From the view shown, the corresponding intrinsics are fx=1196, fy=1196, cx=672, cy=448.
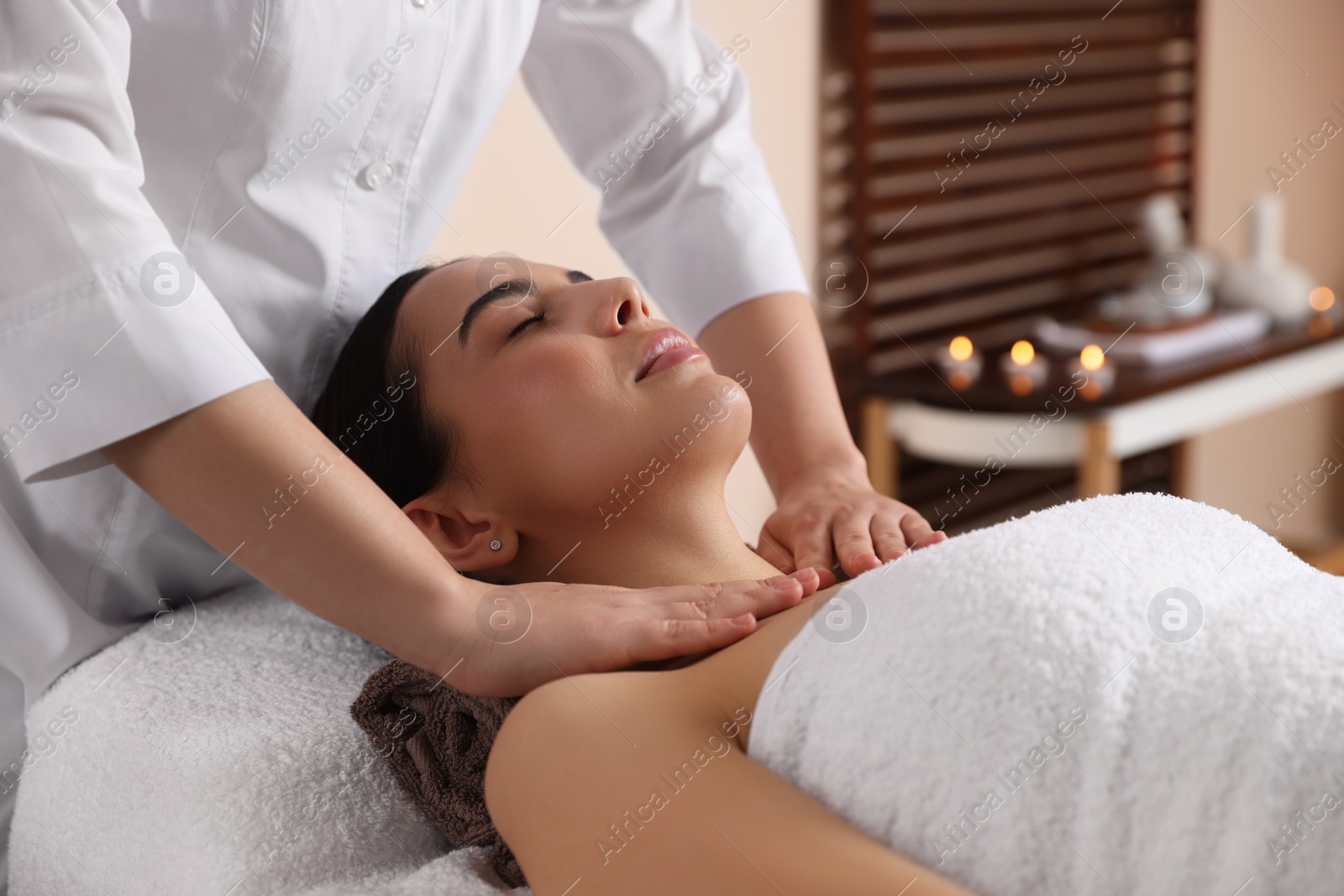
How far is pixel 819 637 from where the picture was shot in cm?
79

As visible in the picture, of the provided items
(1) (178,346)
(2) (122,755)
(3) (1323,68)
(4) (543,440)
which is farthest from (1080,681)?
(3) (1323,68)

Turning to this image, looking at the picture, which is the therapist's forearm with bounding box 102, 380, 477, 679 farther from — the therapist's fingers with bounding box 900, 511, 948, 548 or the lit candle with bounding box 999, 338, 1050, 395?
the lit candle with bounding box 999, 338, 1050, 395

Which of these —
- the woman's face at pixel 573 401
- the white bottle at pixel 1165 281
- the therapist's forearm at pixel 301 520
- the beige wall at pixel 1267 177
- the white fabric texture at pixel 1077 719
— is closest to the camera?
the white fabric texture at pixel 1077 719

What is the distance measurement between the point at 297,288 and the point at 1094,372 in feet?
6.28

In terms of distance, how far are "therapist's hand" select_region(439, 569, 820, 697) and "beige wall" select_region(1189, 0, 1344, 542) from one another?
3071 mm

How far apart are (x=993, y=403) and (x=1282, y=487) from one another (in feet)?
6.21

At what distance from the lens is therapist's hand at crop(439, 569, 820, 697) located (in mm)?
854

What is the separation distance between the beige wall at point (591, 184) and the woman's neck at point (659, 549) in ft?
3.28

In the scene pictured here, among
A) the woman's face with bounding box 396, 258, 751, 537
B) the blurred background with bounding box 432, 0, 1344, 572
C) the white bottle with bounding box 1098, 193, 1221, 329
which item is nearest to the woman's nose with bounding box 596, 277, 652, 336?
the woman's face with bounding box 396, 258, 751, 537

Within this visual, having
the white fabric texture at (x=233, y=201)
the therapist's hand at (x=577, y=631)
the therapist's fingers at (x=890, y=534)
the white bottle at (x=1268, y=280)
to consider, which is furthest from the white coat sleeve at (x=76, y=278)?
the white bottle at (x=1268, y=280)

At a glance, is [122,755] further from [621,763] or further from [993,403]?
[993,403]

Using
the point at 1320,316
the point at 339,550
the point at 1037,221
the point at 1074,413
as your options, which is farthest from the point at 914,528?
the point at 1320,316

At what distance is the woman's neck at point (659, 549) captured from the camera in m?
1.08

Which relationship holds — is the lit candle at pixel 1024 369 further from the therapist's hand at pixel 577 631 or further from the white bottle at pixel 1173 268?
the therapist's hand at pixel 577 631
